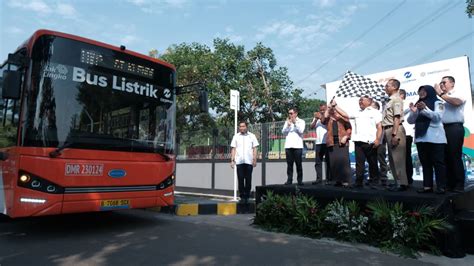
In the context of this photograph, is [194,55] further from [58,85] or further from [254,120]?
[58,85]

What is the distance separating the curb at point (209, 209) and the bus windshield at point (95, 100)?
2072 mm

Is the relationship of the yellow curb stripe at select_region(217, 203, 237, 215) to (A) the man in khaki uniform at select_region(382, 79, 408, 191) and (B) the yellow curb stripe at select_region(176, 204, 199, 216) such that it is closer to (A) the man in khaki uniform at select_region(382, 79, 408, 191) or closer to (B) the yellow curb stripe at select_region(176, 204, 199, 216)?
(B) the yellow curb stripe at select_region(176, 204, 199, 216)

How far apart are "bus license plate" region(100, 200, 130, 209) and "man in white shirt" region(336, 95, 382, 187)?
3.86 metres

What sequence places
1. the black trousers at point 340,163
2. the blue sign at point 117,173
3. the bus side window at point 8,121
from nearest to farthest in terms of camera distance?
the bus side window at point 8,121 < the blue sign at point 117,173 < the black trousers at point 340,163

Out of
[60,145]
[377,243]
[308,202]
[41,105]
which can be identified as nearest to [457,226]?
[377,243]

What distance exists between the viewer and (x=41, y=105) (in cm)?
550

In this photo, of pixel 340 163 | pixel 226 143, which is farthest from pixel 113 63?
pixel 226 143

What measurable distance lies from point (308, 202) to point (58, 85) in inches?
165

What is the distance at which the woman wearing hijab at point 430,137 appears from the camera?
17.4 ft

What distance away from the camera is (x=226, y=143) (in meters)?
12.8

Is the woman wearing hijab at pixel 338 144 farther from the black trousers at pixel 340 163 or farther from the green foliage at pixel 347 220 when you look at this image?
the green foliage at pixel 347 220

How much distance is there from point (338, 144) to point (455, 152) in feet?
6.53

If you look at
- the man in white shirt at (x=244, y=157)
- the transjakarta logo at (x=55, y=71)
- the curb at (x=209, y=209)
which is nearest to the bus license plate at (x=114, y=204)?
the transjakarta logo at (x=55, y=71)

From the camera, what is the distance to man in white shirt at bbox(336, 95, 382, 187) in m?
6.59
